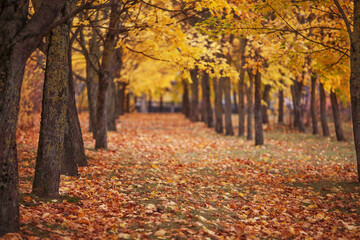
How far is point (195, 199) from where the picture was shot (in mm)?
7539

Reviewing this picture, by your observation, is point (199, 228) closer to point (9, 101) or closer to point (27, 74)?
point (9, 101)

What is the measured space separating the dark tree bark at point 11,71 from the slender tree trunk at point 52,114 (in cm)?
139

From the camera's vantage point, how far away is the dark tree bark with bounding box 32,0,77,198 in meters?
6.06

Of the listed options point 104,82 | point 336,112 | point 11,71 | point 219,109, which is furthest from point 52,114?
point 219,109

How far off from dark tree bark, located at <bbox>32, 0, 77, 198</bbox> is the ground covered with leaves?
1.21 ft

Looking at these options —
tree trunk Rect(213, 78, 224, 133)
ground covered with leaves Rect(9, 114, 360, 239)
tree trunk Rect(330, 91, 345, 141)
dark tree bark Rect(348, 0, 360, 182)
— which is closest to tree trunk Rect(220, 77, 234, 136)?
tree trunk Rect(213, 78, 224, 133)

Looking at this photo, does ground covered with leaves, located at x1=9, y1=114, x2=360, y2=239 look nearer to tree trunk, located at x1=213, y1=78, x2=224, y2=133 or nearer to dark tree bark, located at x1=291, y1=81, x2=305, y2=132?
tree trunk, located at x1=213, y1=78, x2=224, y2=133

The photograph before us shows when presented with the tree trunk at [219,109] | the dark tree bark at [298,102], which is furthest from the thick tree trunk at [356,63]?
the dark tree bark at [298,102]

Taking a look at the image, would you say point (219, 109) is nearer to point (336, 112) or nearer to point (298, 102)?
point (298, 102)

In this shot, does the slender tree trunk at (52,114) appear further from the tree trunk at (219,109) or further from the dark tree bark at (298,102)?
the dark tree bark at (298,102)

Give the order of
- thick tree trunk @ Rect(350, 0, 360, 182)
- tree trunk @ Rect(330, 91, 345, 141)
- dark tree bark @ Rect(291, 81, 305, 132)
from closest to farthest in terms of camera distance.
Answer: thick tree trunk @ Rect(350, 0, 360, 182) → tree trunk @ Rect(330, 91, 345, 141) → dark tree bark @ Rect(291, 81, 305, 132)

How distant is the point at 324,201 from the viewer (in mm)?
8055

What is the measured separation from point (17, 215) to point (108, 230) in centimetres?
132

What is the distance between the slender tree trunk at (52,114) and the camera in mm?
6059
